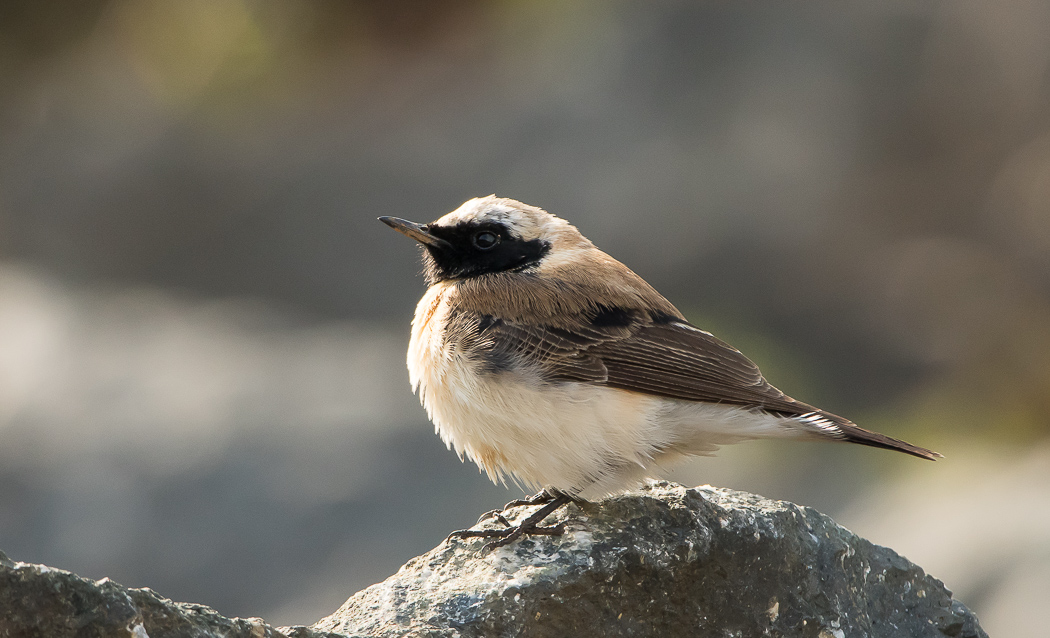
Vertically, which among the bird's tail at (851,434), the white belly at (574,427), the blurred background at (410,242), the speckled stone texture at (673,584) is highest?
the blurred background at (410,242)

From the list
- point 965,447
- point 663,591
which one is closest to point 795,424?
point 663,591

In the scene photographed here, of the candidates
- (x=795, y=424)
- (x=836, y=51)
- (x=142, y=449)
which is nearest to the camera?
(x=795, y=424)

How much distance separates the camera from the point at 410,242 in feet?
39.3

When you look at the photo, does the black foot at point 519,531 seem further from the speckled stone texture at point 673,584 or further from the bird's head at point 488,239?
the bird's head at point 488,239

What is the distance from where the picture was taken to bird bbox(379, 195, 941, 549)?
4578 mm

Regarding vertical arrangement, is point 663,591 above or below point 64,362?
below

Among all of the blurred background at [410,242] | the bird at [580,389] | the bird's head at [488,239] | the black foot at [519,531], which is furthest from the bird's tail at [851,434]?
the blurred background at [410,242]

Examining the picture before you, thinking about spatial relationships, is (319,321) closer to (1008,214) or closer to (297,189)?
(297,189)

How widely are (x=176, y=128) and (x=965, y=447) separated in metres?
9.53

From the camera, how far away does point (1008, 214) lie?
1098 centimetres

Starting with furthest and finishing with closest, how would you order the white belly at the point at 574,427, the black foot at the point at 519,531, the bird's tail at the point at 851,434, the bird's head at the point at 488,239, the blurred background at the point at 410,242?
the blurred background at the point at 410,242 → the bird's head at the point at 488,239 → the white belly at the point at 574,427 → the black foot at the point at 519,531 → the bird's tail at the point at 851,434

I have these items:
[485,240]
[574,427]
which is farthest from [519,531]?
[485,240]

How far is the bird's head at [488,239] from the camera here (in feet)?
17.8

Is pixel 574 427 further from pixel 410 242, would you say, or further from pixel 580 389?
pixel 410 242
